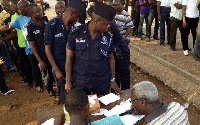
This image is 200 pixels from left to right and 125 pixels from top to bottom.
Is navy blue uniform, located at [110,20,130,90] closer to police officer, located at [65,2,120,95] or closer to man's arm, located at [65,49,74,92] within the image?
police officer, located at [65,2,120,95]

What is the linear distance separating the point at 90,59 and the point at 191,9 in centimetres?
421

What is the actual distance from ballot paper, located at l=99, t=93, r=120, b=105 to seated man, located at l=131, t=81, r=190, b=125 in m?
0.71

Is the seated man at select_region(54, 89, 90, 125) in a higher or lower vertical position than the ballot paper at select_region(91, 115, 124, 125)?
higher

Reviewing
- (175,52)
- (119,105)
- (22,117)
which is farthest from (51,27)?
(175,52)

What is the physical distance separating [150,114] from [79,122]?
0.61 m

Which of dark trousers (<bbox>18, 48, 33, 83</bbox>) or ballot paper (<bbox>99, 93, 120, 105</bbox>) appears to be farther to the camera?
dark trousers (<bbox>18, 48, 33, 83</bbox>)

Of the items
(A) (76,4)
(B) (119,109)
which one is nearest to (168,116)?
(B) (119,109)

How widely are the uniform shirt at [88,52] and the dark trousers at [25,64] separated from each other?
8.23ft

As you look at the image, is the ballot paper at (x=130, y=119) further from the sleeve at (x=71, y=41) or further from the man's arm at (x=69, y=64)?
the sleeve at (x=71, y=41)

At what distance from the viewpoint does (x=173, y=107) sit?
2.15 metres

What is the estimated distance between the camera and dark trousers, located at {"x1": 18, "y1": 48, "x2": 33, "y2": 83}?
5.21 m

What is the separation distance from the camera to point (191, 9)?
6.15 metres

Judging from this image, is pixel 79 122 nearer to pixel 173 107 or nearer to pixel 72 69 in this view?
pixel 173 107

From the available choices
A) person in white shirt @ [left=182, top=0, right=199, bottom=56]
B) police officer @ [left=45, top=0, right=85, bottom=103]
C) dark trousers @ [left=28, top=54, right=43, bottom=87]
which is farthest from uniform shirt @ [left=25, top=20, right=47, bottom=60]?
person in white shirt @ [left=182, top=0, right=199, bottom=56]
